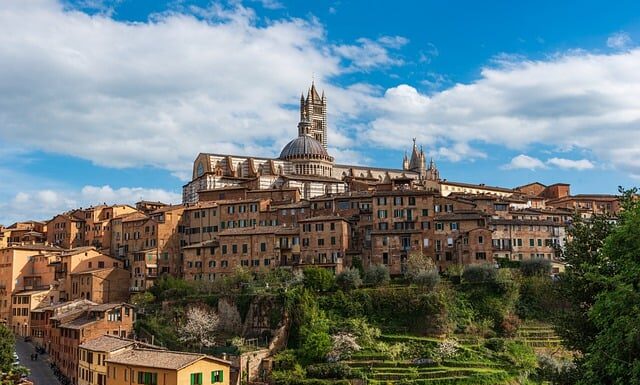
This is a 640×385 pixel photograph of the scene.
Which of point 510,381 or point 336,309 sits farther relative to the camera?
point 336,309

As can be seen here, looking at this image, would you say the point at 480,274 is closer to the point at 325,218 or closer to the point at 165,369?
the point at 325,218

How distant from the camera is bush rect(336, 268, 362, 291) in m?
65.2

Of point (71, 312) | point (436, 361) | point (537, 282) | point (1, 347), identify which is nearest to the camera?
point (1, 347)

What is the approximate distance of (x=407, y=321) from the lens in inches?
2418

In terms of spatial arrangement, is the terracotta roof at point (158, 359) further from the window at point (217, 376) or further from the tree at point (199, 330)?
the tree at point (199, 330)

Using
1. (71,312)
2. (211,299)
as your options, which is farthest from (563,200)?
(71,312)

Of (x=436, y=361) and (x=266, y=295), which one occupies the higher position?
(x=266, y=295)

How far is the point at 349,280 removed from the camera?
65.2 meters

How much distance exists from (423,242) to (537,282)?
11.7 metres

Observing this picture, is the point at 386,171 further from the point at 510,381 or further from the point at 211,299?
the point at 510,381

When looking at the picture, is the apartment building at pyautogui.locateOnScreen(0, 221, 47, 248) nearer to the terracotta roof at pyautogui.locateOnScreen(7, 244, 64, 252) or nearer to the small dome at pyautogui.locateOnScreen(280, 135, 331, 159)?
the terracotta roof at pyautogui.locateOnScreen(7, 244, 64, 252)

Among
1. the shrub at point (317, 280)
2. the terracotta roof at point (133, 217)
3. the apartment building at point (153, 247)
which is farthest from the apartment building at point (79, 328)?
the terracotta roof at point (133, 217)

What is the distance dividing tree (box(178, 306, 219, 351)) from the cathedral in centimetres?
3388

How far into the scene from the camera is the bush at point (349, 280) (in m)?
65.2
